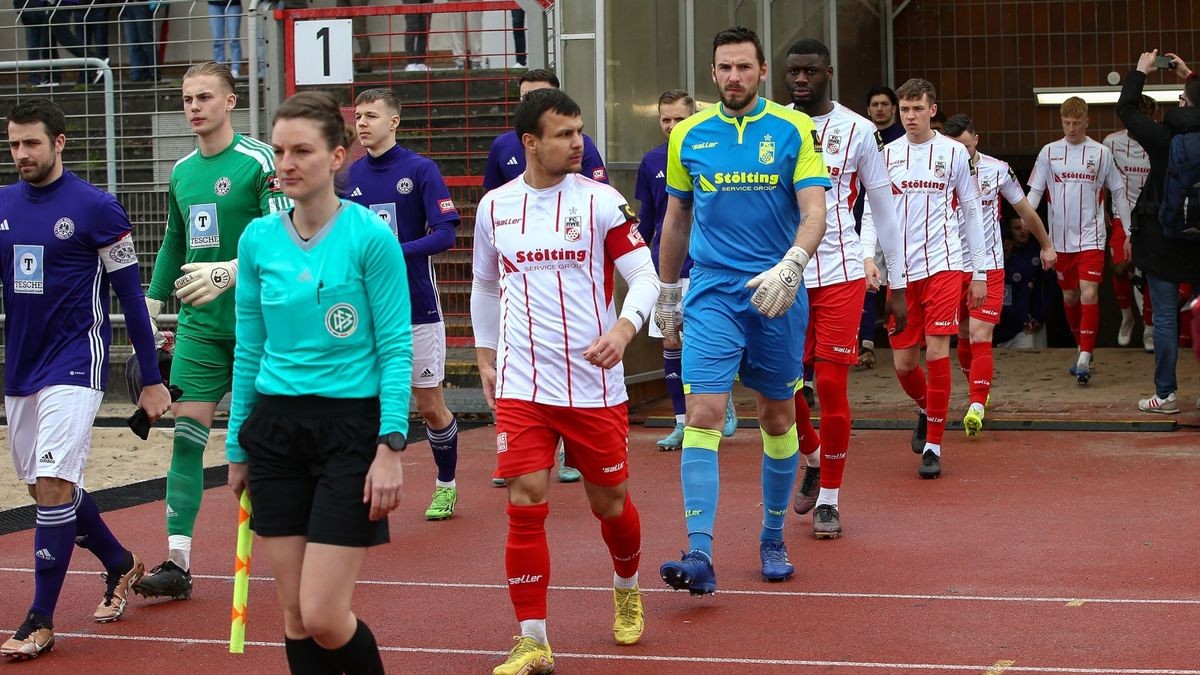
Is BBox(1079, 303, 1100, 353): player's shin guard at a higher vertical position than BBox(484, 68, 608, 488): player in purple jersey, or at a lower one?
lower

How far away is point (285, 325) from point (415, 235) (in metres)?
3.99

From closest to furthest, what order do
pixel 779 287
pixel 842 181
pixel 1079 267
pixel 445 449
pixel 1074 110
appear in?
pixel 779 287 < pixel 842 181 < pixel 445 449 < pixel 1074 110 < pixel 1079 267

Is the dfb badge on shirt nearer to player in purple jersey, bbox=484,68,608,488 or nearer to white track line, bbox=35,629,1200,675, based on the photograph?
player in purple jersey, bbox=484,68,608,488

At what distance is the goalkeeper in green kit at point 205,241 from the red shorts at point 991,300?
5390 millimetres

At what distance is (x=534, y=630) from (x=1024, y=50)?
49.2 feet

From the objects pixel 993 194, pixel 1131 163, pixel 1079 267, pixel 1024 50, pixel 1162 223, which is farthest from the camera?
pixel 1024 50

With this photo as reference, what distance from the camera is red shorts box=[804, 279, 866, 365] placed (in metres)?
7.57

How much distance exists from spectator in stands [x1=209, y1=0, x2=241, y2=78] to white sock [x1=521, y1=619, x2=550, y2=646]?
35.2 feet

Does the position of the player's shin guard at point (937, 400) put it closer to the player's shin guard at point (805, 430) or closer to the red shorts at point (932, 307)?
the red shorts at point (932, 307)

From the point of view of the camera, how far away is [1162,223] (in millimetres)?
11203

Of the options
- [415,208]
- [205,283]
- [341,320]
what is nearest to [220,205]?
[205,283]

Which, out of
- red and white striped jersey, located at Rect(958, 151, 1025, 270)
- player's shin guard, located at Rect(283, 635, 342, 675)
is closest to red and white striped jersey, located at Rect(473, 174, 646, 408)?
player's shin guard, located at Rect(283, 635, 342, 675)

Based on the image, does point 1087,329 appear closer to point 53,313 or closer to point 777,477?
A: point 777,477

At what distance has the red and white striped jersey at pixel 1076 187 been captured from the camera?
47.1 feet
